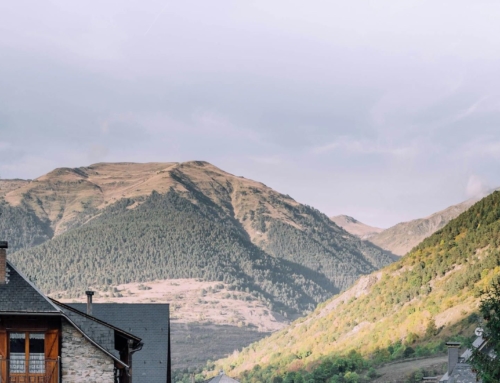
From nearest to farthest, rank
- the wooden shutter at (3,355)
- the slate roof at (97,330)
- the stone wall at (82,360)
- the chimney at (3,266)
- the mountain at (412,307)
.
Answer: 1. the wooden shutter at (3,355)
2. the stone wall at (82,360)
3. the chimney at (3,266)
4. the slate roof at (97,330)
5. the mountain at (412,307)

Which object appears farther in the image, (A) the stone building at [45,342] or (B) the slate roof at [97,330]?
(B) the slate roof at [97,330]

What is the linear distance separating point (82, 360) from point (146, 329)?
9.07 meters

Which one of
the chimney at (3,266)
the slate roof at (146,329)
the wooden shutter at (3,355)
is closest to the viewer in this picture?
the wooden shutter at (3,355)

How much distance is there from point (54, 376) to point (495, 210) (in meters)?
92.4

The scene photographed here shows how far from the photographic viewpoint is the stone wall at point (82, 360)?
31188 mm

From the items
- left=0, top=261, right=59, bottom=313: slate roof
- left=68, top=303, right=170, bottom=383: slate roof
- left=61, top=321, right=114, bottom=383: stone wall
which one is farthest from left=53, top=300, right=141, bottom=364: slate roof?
left=68, top=303, right=170, bottom=383: slate roof

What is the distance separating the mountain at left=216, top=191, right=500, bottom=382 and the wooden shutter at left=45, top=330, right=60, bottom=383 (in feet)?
201

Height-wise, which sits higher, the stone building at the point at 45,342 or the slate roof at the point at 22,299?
the slate roof at the point at 22,299

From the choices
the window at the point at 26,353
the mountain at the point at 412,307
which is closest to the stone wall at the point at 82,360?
the window at the point at 26,353

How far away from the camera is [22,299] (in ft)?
102

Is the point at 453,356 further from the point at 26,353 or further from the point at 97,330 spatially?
the point at 26,353

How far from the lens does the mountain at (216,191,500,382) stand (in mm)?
100562

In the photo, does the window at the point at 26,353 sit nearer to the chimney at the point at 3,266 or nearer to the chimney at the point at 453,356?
the chimney at the point at 3,266

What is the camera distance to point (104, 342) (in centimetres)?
3161
